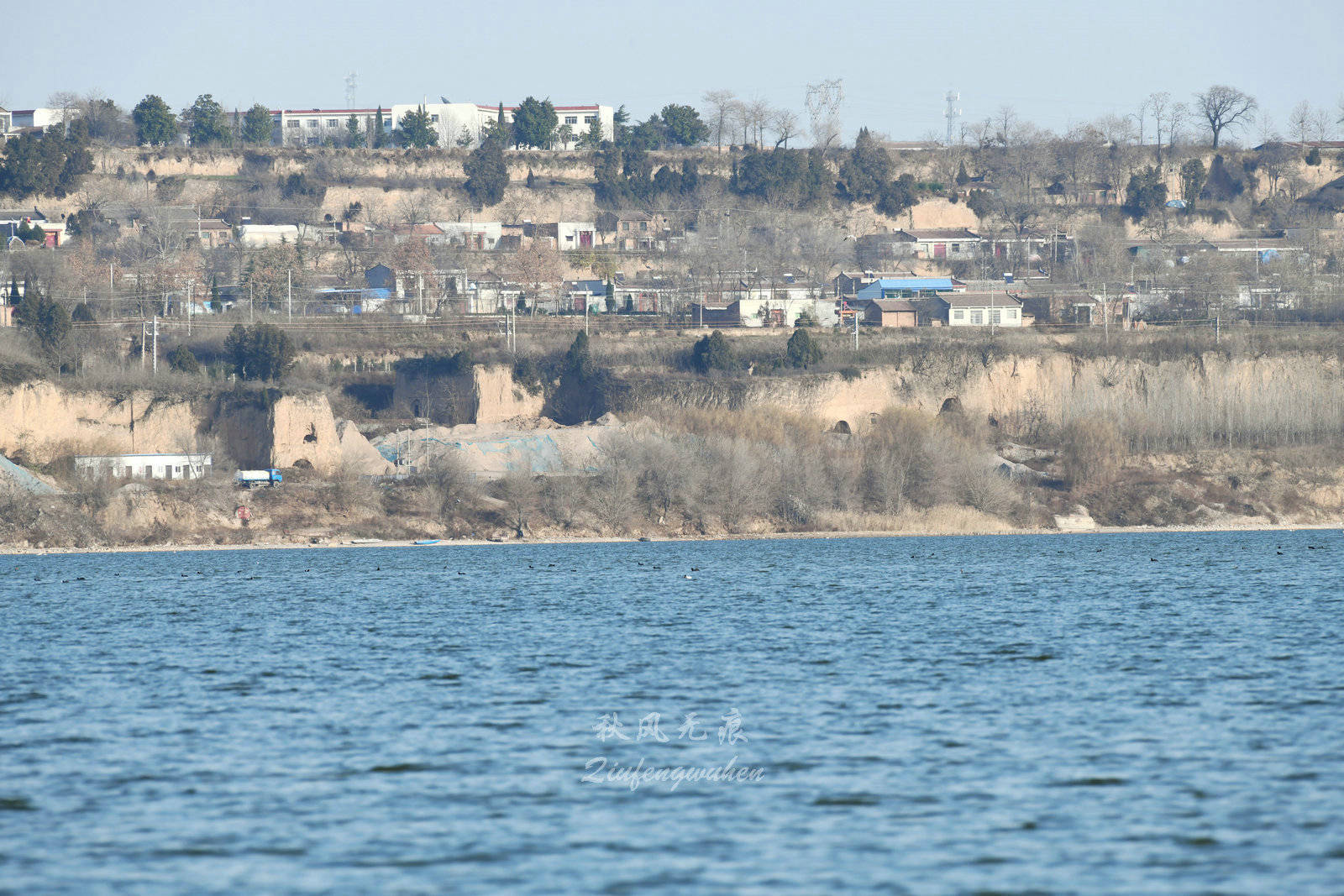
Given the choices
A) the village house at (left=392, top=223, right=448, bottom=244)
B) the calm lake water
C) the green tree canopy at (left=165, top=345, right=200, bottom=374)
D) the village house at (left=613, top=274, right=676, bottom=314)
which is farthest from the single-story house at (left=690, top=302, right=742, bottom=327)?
the calm lake water

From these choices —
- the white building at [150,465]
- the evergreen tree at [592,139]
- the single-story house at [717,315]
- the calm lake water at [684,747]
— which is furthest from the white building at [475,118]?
the calm lake water at [684,747]

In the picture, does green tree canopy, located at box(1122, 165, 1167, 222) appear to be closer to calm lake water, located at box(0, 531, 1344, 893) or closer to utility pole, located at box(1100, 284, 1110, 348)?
utility pole, located at box(1100, 284, 1110, 348)

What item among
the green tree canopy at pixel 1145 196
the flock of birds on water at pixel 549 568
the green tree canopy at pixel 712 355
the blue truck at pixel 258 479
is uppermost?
the green tree canopy at pixel 1145 196

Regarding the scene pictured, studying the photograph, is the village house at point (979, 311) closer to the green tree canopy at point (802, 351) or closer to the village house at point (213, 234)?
the green tree canopy at point (802, 351)

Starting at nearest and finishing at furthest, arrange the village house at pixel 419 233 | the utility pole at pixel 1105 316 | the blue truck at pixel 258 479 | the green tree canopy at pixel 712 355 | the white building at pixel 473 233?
the blue truck at pixel 258 479, the green tree canopy at pixel 712 355, the utility pole at pixel 1105 316, the village house at pixel 419 233, the white building at pixel 473 233

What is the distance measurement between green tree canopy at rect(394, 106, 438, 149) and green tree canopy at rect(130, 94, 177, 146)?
19.2 m

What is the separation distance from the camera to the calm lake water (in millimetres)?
14609

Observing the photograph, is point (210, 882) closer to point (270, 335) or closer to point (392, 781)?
point (392, 781)

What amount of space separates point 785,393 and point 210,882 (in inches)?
2630

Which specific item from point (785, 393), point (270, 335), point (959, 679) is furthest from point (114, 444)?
point (959, 679)

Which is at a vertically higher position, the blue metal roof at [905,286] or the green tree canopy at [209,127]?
the green tree canopy at [209,127]

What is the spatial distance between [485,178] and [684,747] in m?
109

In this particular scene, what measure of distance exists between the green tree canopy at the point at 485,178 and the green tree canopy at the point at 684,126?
69.1ft

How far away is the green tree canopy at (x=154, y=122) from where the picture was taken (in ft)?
424
